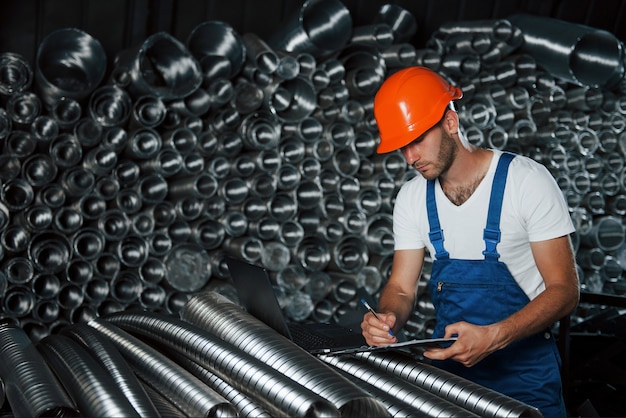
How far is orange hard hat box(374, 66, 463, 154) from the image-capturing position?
6.79 ft

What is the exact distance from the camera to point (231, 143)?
338 cm

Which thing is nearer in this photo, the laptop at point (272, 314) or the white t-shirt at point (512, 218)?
the laptop at point (272, 314)

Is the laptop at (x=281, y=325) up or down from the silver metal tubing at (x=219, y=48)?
down

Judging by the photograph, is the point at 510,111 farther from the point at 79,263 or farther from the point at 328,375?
the point at 328,375

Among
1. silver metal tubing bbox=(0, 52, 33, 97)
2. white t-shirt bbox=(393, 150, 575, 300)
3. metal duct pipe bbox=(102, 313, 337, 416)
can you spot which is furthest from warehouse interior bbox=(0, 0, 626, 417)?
metal duct pipe bbox=(102, 313, 337, 416)

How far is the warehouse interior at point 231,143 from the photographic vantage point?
3047 mm

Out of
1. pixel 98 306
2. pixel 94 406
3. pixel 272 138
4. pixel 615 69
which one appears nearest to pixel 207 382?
pixel 94 406

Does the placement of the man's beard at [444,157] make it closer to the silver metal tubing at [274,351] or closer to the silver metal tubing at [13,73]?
the silver metal tubing at [274,351]

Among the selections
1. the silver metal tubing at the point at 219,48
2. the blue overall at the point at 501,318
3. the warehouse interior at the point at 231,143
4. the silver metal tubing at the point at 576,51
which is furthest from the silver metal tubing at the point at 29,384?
the silver metal tubing at the point at 576,51

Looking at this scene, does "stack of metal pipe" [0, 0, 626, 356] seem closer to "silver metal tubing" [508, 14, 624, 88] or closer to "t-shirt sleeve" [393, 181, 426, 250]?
"silver metal tubing" [508, 14, 624, 88]

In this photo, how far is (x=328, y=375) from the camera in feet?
4.55

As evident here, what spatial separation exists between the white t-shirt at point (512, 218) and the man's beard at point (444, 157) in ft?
0.40

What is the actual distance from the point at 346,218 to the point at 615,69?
191 centimetres

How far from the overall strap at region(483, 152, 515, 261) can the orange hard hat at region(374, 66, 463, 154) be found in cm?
26
